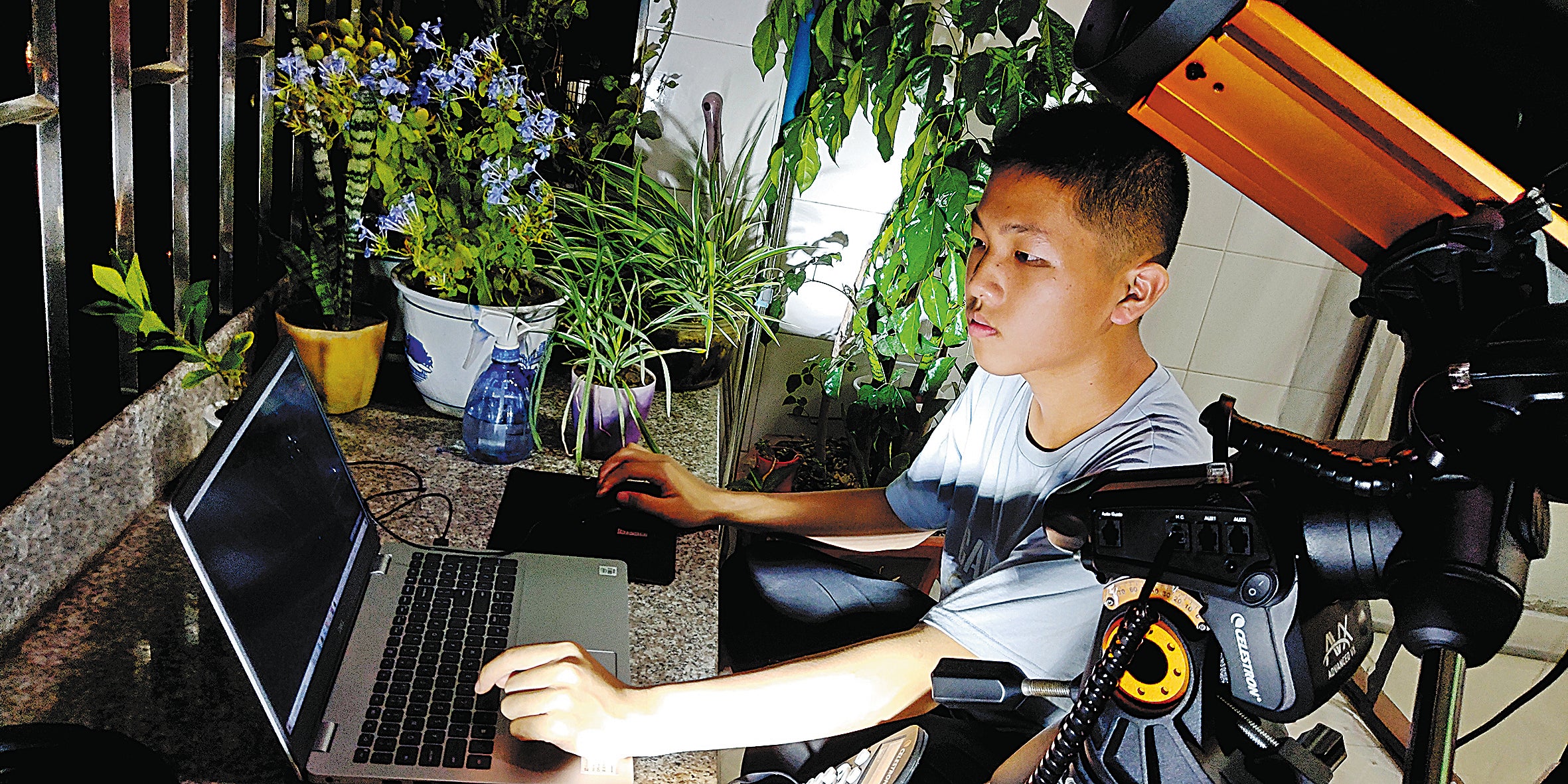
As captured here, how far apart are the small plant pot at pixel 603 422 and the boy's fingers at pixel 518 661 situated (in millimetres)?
577

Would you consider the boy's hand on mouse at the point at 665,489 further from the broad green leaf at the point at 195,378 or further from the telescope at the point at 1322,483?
the telescope at the point at 1322,483

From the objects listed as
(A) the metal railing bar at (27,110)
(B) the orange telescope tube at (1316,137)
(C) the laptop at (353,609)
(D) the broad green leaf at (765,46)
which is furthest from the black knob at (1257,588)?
(D) the broad green leaf at (765,46)

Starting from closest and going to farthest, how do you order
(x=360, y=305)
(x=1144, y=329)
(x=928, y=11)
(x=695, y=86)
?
1. (x=360, y=305)
2. (x=928, y=11)
3. (x=695, y=86)
4. (x=1144, y=329)

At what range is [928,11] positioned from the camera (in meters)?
1.69

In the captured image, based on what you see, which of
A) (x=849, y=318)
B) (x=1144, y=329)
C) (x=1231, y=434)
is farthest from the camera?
(x=1144, y=329)

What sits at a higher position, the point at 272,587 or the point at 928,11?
the point at 928,11

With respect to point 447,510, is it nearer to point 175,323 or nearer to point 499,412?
point 499,412

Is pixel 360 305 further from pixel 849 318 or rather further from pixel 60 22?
pixel 849 318

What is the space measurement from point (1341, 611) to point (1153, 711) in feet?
0.49

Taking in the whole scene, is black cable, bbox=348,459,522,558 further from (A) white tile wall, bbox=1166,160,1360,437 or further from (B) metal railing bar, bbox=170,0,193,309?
(A) white tile wall, bbox=1166,160,1360,437

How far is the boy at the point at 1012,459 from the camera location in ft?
3.84

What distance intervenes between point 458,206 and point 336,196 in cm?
27

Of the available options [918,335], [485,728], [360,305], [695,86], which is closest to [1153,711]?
[485,728]

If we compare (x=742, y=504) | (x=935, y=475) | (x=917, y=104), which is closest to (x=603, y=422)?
(x=742, y=504)
